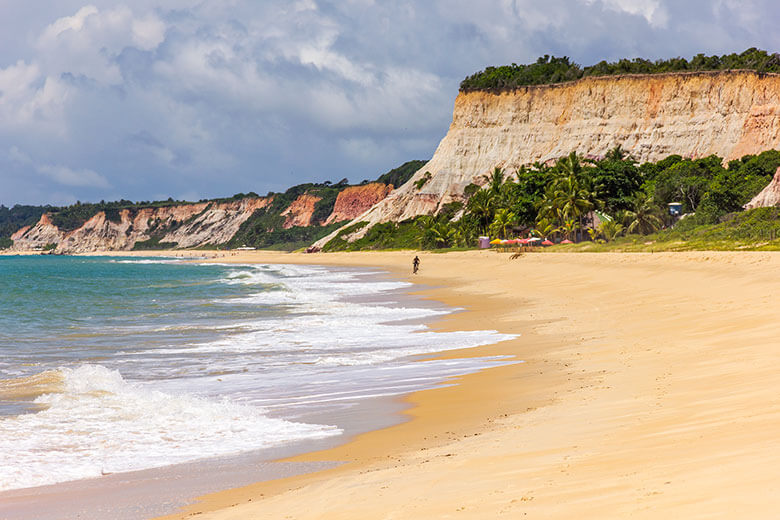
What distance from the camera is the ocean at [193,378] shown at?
8.16 m

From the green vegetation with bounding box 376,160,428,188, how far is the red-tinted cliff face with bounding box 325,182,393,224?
17.9 feet

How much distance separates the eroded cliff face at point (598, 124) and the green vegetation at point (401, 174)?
58.3 m

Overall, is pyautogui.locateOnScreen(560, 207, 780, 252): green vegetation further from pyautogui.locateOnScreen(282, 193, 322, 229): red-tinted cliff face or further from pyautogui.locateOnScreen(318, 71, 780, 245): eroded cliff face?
pyautogui.locateOnScreen(282, 193, 322, 229): red-tinted cliff face

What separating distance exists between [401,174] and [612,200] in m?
110

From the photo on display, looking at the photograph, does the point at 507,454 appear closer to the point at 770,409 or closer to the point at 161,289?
the point at 770,409

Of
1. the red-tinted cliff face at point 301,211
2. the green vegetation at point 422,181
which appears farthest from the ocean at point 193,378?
the red-tinted cliff face at point 301,211

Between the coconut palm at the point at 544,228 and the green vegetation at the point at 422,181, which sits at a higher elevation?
the green vegetation at the point at 422,181

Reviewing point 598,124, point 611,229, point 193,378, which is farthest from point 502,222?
point 193,378

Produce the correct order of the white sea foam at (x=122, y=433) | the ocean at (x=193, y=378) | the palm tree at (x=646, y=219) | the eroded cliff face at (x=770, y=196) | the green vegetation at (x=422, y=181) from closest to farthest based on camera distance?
the white sea foam at (x=122, y=433), the ocean at (x=193, y=378), the eroded cliff face at (x=770, y=196), the palm tree at (x=646, y=219), the green vegetation at (x=422, y=181)

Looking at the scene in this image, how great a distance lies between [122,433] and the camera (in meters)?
8.77

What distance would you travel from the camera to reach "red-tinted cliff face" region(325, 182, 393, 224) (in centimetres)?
16775

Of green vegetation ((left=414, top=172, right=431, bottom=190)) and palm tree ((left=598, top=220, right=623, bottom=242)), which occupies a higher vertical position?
green vegetation ((left=414, top=172, right=431, bottom=190))

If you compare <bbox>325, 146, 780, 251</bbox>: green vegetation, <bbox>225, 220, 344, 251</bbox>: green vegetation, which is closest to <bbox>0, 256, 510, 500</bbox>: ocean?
<bbox>325, 146, 780, 251</bbox>: green vegetation

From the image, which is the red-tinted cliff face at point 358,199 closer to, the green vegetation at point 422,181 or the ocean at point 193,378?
the green vegetation at point 422,181
